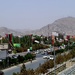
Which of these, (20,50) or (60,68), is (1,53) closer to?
(60,68)

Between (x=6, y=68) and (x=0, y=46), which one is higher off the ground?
(x=0, y=46)

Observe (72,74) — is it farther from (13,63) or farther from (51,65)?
(13,63)

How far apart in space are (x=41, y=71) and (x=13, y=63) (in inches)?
515

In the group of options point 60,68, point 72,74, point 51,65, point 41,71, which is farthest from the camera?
point 51,65

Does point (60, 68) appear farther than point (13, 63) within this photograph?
No

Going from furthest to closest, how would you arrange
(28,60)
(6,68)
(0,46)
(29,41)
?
(29,41) → (28,60) → (0,46) → (6,68)

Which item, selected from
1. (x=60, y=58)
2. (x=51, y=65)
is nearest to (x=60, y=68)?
(x=51, y=65)

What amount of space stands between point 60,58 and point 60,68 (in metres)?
9.00

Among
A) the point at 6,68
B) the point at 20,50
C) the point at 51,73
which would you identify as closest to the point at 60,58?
the point at 6,68

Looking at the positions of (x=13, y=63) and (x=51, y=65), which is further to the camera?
(x=13, y=63)

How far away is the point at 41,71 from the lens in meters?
A: 17.2

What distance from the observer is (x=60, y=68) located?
18359 millimetres

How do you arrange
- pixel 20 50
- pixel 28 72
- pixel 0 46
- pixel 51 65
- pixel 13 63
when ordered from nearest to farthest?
1. pixel 28 72
2. pixel 51 65
3. pixel 13 63
4. pixel 0 46
5. pixel 20 50

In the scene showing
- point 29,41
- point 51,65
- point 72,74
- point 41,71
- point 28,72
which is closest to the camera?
point 72,74
